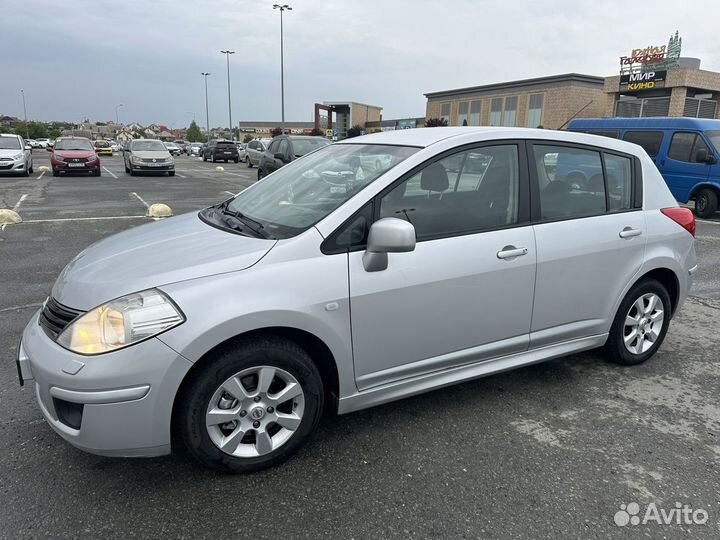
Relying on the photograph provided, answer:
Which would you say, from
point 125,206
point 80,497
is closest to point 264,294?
point 80,497

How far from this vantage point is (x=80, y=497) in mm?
2467

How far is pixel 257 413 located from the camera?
8.46 feet

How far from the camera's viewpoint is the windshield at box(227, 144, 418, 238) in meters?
2.92

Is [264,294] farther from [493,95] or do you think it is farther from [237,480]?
[493,95]

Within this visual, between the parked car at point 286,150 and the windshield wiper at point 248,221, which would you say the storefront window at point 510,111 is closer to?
the parked car at point 286,150

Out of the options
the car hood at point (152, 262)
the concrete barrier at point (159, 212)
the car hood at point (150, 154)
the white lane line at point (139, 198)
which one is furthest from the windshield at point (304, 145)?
the car hood at point (152, 262)

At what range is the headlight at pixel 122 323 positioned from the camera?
7.54 feet

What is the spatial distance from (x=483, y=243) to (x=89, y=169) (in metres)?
20.6

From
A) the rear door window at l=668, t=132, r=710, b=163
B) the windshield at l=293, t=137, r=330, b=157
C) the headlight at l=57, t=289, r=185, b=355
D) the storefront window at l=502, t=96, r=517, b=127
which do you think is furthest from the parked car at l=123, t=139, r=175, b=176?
the storefront window at l=502, t=96, r=517, b=127

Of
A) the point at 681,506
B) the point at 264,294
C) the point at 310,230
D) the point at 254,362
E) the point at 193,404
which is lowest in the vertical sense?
the point at 681,506

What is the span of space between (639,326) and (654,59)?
3756 centimetres

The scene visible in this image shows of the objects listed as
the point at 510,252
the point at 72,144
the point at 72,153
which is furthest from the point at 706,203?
the point at 72,144

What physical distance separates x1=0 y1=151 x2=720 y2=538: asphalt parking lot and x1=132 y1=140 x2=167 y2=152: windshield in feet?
63.5

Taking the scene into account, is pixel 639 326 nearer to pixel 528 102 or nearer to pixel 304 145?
pixel 304 145
